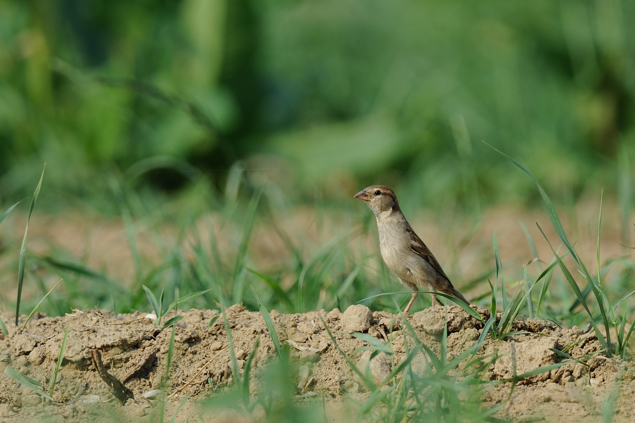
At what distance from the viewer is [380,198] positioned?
336 centimetres

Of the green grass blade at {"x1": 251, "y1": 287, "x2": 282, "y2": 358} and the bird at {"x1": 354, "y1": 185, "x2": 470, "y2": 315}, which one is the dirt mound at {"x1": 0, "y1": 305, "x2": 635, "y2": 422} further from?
the bird at {"x1": 354, "y1": 185, "x2": 470, "y2": 315}

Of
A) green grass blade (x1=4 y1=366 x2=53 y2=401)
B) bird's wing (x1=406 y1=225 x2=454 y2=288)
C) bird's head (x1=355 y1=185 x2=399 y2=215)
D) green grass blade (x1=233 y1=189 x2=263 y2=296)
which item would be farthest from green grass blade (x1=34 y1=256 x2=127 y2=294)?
bird's wing (x1=406 y1=225 x2=454 y2=288)

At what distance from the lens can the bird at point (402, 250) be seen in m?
3.21

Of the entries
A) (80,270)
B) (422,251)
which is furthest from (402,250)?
(80,270)

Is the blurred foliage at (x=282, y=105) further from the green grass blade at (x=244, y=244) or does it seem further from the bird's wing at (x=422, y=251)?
the bird's wing at (x=422, y=251)

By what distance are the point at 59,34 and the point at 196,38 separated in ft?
4.22

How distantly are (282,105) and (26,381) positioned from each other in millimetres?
5467

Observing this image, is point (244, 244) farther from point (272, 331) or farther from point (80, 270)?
point (272, 331)

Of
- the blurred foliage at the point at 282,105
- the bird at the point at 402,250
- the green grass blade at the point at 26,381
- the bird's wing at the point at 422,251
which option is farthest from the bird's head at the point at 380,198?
the blurred foliage at the point at 282,105

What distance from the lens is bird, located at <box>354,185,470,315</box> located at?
10.5 ft

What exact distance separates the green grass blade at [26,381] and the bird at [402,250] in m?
1.47

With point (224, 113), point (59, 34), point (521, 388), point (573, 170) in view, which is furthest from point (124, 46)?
point (521, 388)

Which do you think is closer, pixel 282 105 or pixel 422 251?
pixel 422 251

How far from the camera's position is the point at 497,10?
808 cm
